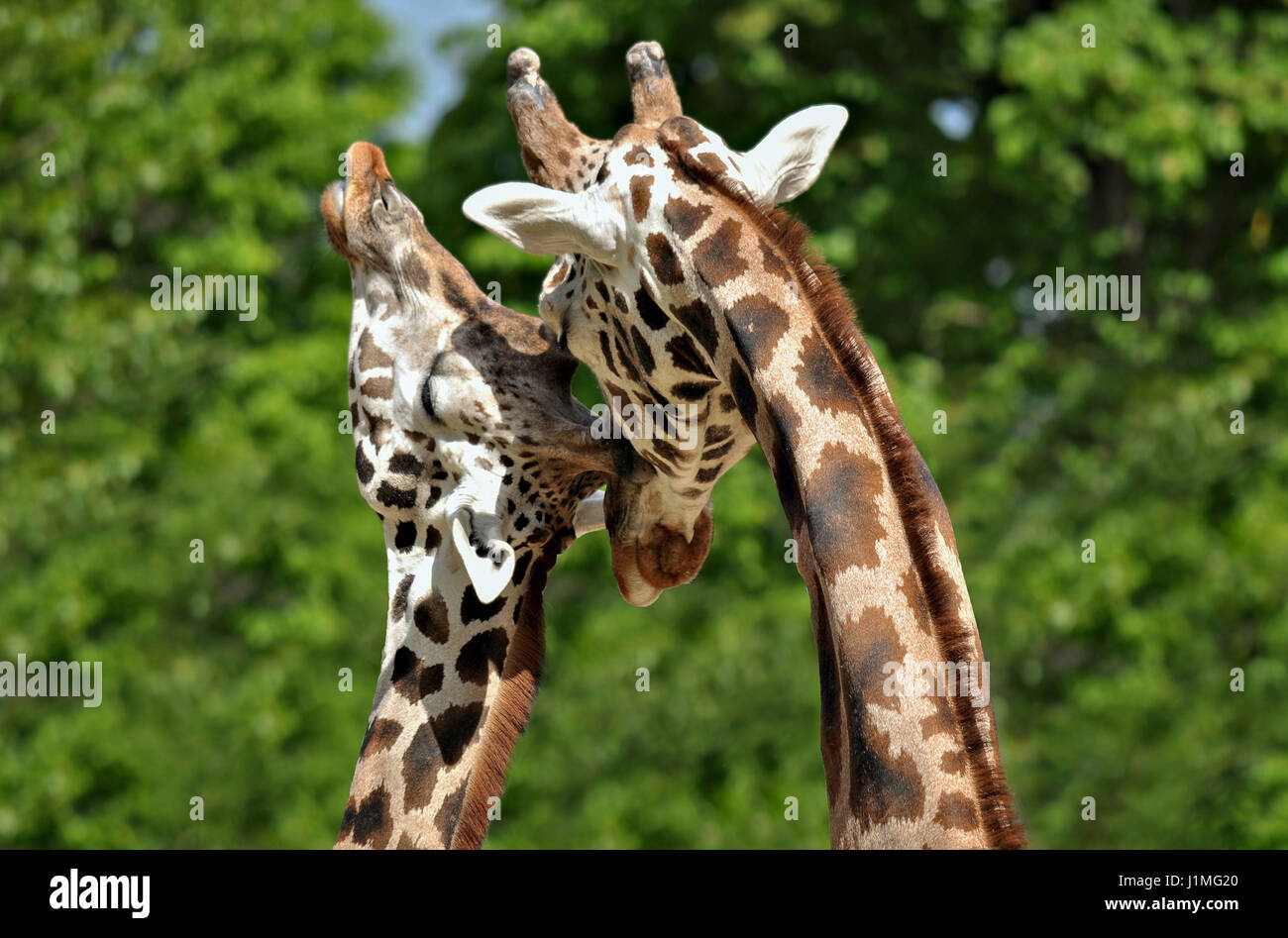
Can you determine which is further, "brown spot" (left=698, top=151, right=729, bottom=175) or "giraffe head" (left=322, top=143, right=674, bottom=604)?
"giraffe head" (left=322, top=143, right=674, bottom=604)

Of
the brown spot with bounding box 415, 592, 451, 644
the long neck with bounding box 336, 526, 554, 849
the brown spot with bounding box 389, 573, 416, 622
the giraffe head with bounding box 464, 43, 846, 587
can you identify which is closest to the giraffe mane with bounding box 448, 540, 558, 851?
the long neck with bounding box 336, 526, 554, 849

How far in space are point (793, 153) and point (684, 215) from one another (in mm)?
321

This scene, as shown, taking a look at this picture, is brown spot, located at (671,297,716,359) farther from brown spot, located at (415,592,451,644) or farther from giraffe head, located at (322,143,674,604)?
brown spot, located at (415,592,451,644)

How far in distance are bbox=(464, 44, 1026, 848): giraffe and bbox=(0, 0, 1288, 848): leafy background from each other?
23.9ft

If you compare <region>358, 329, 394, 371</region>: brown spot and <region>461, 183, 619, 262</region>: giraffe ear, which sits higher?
<region>461, 183, 619, 262</region>: giraffe ear

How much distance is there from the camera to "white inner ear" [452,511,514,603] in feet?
10.6

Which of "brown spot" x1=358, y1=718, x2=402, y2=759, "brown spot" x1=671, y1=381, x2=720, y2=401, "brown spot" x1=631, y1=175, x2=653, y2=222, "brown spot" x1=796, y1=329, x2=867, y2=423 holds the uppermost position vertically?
"brown spot" x1=631, y1=175, x2=653, y2=222

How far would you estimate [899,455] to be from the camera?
257 centimetres

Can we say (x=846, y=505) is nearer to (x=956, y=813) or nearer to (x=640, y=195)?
(x=956, y=813)

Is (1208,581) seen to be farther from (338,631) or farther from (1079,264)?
(338,631)

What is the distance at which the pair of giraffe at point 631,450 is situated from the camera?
2457 millimetres

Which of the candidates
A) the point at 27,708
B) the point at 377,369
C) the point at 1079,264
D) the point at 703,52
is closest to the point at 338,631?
the point at 27,708

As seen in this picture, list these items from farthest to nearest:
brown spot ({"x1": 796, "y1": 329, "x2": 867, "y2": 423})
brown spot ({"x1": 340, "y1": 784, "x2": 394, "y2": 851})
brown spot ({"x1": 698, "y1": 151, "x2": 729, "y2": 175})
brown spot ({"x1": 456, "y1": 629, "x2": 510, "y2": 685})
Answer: brown spot ({"x1": 456, "y1": 629, "x2": 510, "y2": 685})
brown spot ({"x1": 340, "y1": 784, "x2": 394, "y2": 851})
brown spot ({"x1": 698, "y1": 151, "x2": 729, "y2": 175})
brown spot ({"x1": 796, "y1": 329, "x2": 867, "y2": 423})

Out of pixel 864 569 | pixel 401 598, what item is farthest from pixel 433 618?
pixel 864 569
